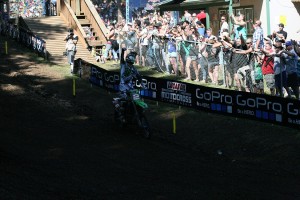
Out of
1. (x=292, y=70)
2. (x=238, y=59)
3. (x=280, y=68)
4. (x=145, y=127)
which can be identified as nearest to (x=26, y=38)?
(x=238, y=59)

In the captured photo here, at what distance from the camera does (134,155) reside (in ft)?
41.3

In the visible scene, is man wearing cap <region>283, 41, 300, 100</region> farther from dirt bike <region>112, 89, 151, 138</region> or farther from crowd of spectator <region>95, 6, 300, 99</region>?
dirt bike <region>112, 89, 151, 138</region>

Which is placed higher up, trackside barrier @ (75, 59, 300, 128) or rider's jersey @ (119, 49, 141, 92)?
rider's jersey @ (119, 49, 141, 92)

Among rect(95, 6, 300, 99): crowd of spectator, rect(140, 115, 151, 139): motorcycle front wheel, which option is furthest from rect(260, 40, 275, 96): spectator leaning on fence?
rect(140, 115, 151, 139): motorcycle front wheel

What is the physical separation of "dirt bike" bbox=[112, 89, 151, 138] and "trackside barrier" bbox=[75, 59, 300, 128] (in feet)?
6.12

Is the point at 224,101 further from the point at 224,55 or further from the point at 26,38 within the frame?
the point at 26,38

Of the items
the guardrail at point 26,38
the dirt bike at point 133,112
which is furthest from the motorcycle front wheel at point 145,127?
the guardrail at point 26,38

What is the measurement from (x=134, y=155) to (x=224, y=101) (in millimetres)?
4006

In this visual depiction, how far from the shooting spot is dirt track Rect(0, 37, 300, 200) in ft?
31.3

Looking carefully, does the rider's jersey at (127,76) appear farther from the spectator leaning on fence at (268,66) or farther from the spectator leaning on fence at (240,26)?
the spectator leaning on fence at (240,26)

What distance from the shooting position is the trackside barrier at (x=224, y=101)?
13680 millimetres

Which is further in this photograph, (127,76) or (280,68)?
(280,68)

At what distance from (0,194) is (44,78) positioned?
15526 mm

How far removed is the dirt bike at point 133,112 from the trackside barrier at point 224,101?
73.5 inches
